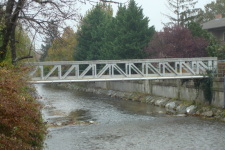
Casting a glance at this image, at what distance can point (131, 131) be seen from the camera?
18703 mm

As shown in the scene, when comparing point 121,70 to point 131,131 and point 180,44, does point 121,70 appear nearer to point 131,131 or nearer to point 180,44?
point 131,131

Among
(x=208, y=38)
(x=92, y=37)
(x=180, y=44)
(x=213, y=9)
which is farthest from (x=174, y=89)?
(x=213, y=9)

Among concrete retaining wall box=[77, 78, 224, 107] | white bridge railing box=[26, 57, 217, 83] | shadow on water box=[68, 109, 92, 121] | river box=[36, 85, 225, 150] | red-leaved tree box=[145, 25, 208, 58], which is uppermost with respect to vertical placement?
red-leaved tree box=[145, 25, 208, 58]

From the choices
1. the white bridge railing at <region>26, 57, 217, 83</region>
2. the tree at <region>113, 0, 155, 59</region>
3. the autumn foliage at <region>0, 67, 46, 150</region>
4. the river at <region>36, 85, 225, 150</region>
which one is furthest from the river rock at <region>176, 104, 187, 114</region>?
the autumn foliage at <region>0, 67, 46, 150</region>

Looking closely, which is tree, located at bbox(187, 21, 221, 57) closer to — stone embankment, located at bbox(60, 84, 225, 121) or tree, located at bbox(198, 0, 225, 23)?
stone embankment, located at bbox(60, 84, 225, 121)

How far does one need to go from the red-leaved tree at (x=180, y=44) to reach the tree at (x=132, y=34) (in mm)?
3531

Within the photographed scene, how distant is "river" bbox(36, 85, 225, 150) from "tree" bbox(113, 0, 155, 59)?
14.7 m

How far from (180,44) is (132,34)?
25.5ft

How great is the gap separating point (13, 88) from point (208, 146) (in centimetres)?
1093

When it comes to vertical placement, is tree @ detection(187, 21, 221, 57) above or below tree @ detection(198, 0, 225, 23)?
below

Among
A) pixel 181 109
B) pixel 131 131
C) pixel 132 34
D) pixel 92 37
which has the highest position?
pixel 92 37

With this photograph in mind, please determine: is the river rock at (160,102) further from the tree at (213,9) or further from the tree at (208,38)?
the tree at (213,9)

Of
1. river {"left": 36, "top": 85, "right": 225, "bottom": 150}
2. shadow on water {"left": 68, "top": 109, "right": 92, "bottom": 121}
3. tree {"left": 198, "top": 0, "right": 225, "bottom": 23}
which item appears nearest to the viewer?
river {"left": 36, "top": 85, "right": 225, "bottom": 150}

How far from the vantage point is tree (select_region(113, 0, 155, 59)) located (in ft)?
129
